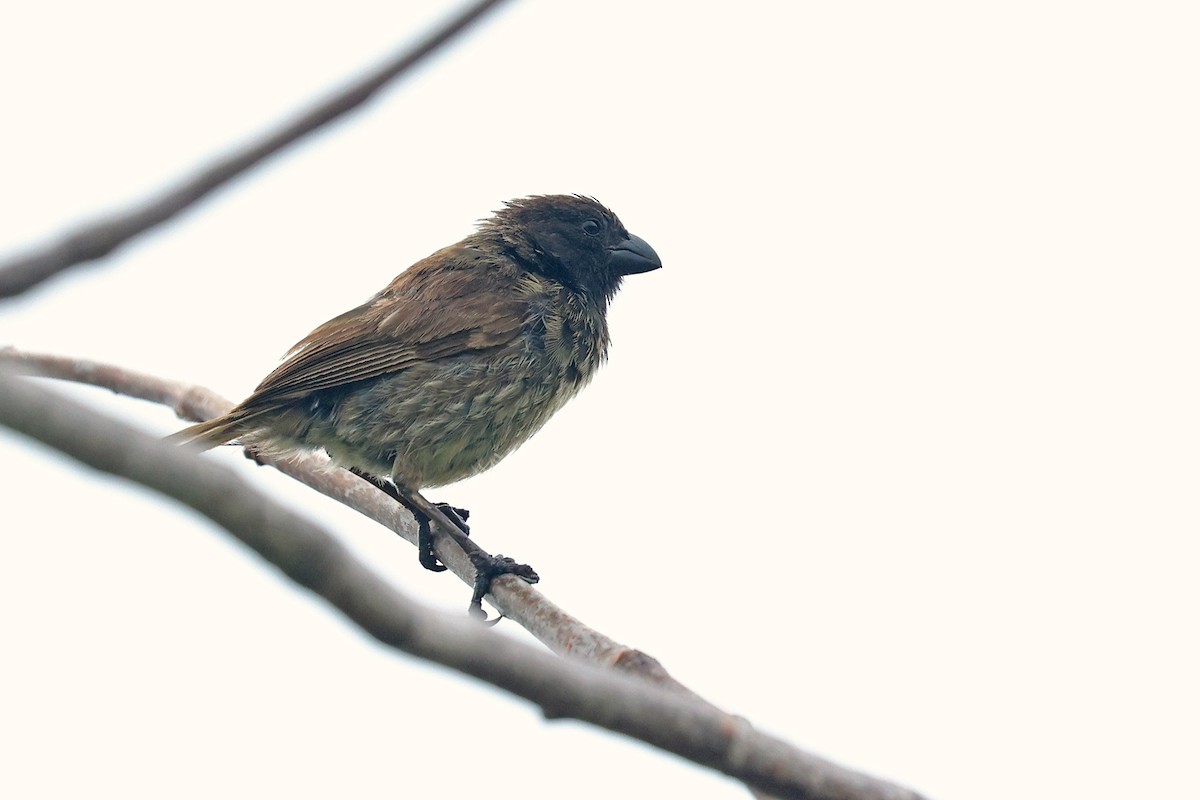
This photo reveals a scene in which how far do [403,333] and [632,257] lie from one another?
4.92 feet

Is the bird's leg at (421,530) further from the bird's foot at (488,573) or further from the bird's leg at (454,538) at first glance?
the bird's foot at (488,573)

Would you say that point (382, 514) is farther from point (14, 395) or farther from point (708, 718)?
point (14, 395)

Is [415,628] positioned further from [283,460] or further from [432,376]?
[283,460]

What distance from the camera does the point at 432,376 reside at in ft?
19.8

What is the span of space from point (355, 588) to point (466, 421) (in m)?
4.49

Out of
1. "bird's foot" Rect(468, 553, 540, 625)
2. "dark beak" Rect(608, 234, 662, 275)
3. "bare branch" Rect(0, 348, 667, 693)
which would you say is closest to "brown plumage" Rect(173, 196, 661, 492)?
"bare branch" Rect(0, 348, 667, 693)

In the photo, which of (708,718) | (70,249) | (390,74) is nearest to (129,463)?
(70,249)

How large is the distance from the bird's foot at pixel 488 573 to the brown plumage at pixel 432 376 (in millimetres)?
975

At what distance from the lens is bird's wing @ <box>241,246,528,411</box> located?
5.97 metres

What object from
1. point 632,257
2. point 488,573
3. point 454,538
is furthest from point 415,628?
point 632,257

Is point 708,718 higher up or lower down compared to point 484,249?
lower down

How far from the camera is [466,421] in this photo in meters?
5.99

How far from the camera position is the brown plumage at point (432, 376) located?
19.5 feet

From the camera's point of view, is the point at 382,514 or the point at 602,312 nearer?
the point at 382,514
